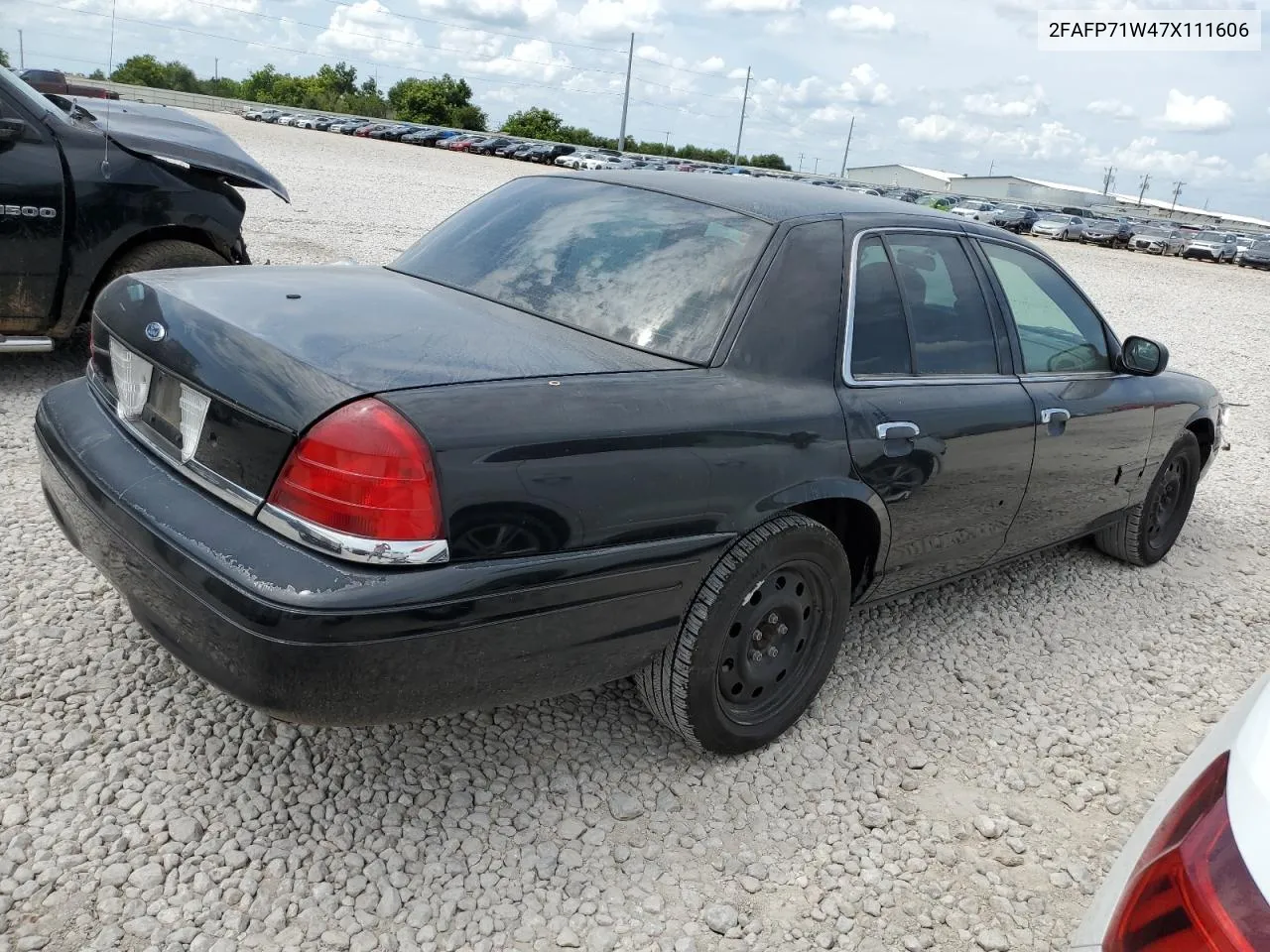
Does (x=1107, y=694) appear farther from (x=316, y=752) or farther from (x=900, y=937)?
(x=316, y=752)

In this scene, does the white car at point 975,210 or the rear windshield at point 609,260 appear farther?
the white car at point 975,210

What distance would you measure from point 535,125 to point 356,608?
3239 inches

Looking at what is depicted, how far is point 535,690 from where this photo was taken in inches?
92.2

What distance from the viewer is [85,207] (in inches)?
197

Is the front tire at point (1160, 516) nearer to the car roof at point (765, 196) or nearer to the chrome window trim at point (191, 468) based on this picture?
the car roof at point (765, 196)

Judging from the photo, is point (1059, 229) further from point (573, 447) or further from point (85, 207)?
point (573, 447)

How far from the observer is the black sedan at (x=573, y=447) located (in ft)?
6.79

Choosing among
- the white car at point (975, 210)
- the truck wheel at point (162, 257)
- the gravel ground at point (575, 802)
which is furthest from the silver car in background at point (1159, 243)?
the gravel ground at point (575, 802)

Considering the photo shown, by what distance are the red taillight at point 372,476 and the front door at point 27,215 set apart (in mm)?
3754

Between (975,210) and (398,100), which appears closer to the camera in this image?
(975,210)

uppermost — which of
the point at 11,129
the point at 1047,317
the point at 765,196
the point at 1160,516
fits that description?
the point at 765,196

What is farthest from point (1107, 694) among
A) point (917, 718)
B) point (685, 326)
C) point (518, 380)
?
point (518, 380)

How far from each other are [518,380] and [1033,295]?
2437 millimetres

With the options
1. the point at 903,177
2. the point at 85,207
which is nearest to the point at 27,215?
the point at 85,207
